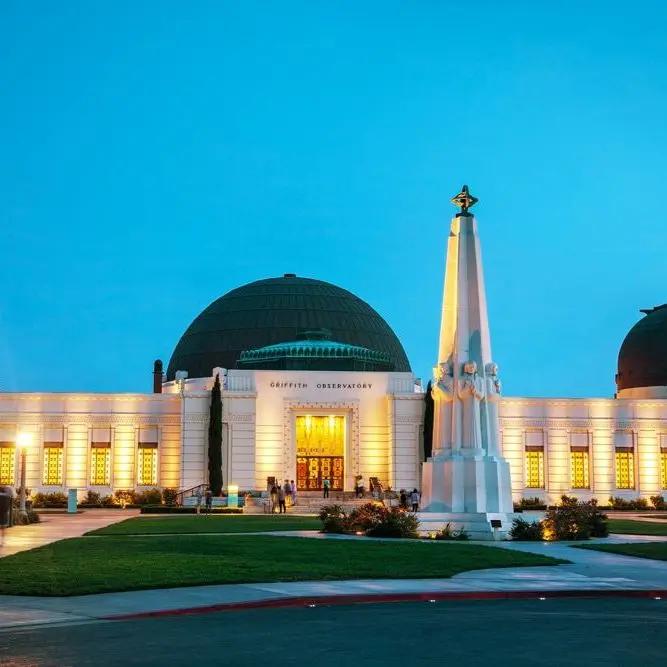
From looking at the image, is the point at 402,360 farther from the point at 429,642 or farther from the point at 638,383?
the point at 429,642

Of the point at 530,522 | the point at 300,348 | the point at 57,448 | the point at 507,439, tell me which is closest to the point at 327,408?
the point at 300,348

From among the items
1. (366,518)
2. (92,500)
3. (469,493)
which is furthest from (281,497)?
(469,493)

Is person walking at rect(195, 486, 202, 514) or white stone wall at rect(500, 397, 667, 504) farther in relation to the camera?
white stone wall at rect(500, 397, 667, 504)

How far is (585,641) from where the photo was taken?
465 inches

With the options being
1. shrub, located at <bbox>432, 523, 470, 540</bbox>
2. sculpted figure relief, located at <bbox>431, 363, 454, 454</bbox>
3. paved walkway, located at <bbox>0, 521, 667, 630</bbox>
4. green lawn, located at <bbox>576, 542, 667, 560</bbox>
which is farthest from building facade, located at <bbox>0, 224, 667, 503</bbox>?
paved walkway, located at <bbox>0, 521, 667, 630</bbox>

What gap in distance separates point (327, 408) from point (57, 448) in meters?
14.5

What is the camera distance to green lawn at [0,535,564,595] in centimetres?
1673

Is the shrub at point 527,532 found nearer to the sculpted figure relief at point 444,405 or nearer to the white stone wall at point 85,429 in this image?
the sculpted figure relief at point 444,405

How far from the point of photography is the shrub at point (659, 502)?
5829cm

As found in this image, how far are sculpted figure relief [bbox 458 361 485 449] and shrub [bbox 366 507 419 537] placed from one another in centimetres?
284

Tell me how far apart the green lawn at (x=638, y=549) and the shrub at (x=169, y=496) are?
101 ft

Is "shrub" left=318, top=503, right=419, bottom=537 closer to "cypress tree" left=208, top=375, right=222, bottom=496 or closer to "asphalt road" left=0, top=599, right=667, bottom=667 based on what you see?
"asphalt road" left=0, top=599, right=667, bottom=667

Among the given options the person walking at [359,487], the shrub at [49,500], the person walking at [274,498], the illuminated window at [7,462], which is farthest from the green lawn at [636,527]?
the illuminated window at [7,462]

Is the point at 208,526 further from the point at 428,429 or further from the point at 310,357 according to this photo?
the point at 310,357
